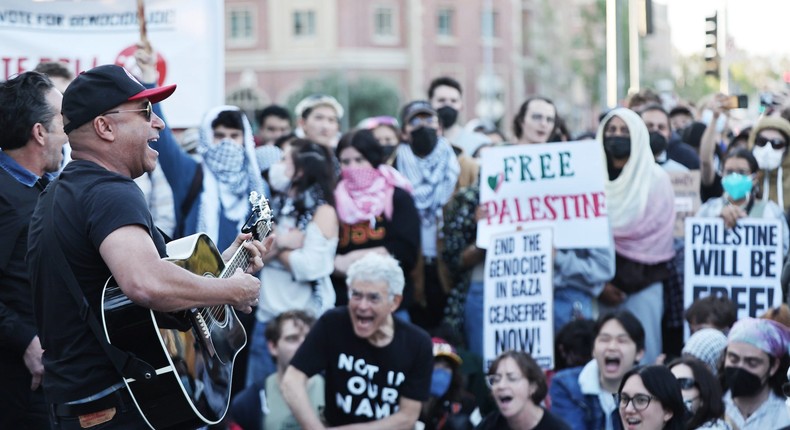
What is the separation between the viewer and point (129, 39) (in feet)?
30.3

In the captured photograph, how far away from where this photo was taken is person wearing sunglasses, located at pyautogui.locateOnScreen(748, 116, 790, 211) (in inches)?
386

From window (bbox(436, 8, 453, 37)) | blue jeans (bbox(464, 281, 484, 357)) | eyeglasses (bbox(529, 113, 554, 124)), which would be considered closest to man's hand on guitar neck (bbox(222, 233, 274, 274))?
blue jeans (bbox(464, 281, 484, 357))

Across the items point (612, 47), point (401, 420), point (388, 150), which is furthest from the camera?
point (612, 47)

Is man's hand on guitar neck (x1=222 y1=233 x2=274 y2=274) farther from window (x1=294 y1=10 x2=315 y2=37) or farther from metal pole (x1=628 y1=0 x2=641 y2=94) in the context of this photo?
window (x1=294 y1=10 x2=315 y2=37)

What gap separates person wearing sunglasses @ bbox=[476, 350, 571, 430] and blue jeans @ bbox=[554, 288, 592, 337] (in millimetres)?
1374

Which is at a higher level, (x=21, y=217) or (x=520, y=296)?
(x=21, y=217)

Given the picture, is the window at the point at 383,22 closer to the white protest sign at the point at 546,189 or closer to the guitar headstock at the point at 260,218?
the white protest sign at the point at 546,189

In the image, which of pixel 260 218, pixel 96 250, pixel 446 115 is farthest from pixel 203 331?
pixel 446 115

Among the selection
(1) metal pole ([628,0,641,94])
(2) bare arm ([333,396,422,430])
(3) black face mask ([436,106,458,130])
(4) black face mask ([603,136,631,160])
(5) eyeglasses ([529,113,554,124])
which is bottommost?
(2) bare arm ([333,396,422,430])

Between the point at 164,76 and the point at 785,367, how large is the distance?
4.47 meters

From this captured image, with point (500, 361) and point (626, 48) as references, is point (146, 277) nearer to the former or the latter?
point (500, 361)

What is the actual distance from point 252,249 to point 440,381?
3.75 meters

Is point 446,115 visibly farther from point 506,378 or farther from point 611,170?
point 506,378

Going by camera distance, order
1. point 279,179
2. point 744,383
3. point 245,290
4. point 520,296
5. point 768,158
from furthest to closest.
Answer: point 768,158 < point 279,179 < point 520,296 < point 744,383 < point 245,290
